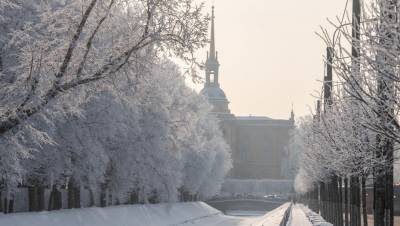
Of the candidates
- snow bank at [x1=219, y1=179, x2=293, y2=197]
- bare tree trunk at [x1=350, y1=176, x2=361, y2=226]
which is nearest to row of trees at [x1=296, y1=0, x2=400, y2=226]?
bare tree trunk at [x1=350, y1=176, x2=361, y2=226]

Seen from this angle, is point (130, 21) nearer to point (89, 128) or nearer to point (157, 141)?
point (89, 128)

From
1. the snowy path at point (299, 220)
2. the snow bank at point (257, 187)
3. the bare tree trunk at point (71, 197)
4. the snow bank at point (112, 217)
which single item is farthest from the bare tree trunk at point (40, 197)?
the snow bank at point (257, 187)

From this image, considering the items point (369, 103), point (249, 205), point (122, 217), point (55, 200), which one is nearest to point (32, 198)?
point (55, 200)

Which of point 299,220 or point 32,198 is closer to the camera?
point 32,198

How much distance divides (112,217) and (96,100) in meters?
11.9

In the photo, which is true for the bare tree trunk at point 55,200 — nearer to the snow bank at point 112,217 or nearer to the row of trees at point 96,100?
the row of trees at point 96,100

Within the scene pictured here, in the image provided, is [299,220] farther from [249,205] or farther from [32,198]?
[249,205]

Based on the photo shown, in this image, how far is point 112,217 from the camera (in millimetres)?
56656

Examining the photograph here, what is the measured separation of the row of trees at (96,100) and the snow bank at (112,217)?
4.28ft

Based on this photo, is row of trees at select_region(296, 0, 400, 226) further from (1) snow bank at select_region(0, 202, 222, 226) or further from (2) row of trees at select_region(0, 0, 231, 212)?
(1) snow bank at select_region(0, 202, 222, 226)

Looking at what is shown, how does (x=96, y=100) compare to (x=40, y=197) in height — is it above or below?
above

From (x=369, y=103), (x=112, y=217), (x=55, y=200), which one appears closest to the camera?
(x=369, y=103)

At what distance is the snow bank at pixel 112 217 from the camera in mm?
41938

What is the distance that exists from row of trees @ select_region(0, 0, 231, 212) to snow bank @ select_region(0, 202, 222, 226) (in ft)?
4.28
